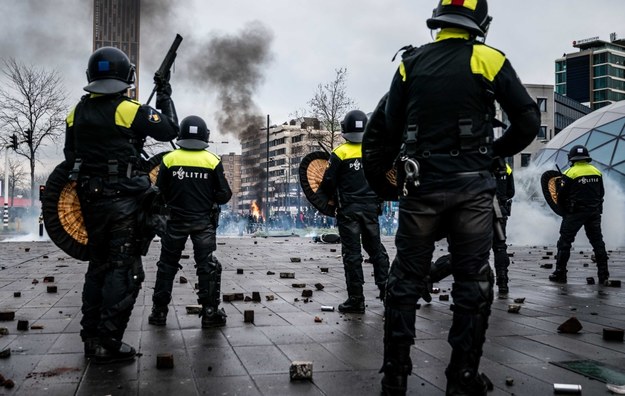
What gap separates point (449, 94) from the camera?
3.79 metres

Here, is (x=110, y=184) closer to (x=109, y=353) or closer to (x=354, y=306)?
(x=109, y=353)

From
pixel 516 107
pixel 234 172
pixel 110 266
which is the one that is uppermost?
pixel 234 172

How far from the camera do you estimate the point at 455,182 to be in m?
3.72

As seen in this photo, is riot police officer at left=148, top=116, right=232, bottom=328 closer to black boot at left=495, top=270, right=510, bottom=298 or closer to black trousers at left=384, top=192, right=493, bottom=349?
black trousers at left=384, top=192, right=493, bottom=349

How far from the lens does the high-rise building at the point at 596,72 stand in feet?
422

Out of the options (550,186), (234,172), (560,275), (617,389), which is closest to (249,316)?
(617,389)

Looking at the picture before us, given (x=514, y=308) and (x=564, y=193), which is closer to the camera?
(x=514, y=308)

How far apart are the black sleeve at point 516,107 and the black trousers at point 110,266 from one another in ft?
9.60

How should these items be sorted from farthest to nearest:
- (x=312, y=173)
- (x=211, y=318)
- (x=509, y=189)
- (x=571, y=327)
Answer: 1. (x=509, y=189)
2. (x=312, y=173)
3. (x=211, y=318)
4. (x=571, y=327)

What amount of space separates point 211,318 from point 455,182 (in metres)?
3.44

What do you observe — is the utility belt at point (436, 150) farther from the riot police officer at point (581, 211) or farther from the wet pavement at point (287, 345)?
the riot police officer at point (581, 211)

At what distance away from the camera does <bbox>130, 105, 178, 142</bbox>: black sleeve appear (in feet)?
16.8

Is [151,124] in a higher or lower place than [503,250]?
higher

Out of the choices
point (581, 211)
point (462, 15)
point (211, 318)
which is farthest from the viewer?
point (581, 211)
